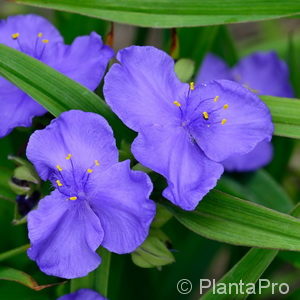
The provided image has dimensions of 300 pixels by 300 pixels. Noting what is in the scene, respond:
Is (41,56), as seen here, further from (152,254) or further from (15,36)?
(152,254)

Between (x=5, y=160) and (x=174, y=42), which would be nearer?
(x=174, y=42)

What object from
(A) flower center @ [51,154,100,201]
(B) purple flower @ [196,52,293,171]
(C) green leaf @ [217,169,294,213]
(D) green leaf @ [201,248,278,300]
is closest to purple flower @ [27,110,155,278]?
(A) flower center @ [51,154,100,201]

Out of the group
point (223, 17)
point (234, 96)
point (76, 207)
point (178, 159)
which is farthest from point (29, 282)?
point (223, 17)

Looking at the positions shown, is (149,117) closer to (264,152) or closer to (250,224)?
(250,224)

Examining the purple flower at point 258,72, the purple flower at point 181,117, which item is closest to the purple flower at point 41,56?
the purple flower at point 181,117

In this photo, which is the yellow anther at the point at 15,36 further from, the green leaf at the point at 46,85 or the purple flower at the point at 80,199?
the purple flower at the point at 80,199

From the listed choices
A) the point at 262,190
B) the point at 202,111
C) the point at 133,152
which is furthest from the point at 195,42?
the point at 133,152
